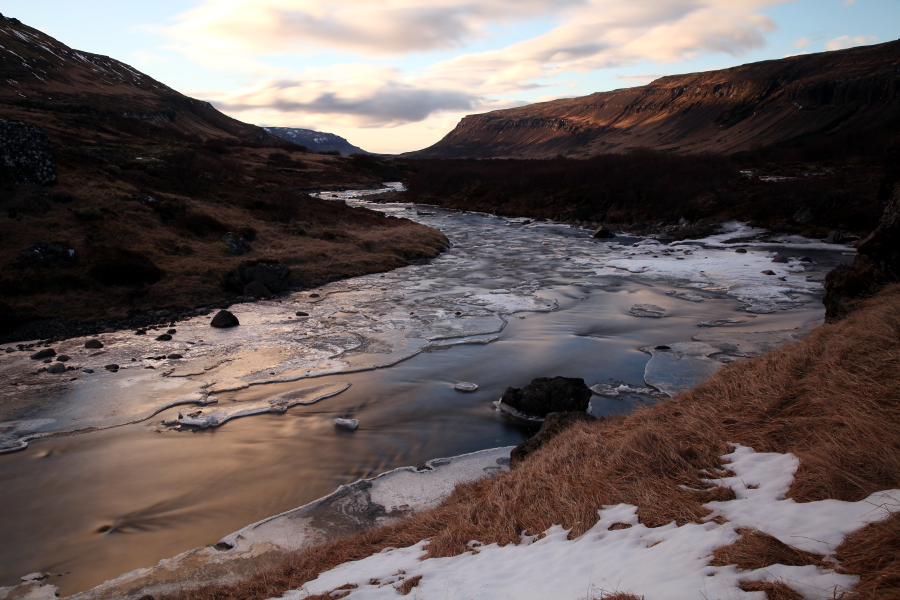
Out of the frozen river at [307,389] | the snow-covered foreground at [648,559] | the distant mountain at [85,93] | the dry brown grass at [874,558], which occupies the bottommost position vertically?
the frozen river at [307,389]

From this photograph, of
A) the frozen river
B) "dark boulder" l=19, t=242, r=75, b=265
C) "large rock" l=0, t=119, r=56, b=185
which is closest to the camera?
the frozen river

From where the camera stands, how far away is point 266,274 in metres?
19.2

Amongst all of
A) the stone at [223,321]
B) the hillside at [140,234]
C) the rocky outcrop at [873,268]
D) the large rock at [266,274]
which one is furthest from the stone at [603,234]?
the stone at [223,321]

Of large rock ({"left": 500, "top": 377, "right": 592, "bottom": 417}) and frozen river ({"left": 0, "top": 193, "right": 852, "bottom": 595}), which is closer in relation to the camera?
frozen river ({"left": 0, "top": 193, "right": 852, "bottom": 595})

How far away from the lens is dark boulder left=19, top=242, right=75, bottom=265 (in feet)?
51.7

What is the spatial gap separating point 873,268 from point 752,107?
146 m

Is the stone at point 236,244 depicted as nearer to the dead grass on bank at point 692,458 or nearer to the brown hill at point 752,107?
the dead grass on bank at point 692,458

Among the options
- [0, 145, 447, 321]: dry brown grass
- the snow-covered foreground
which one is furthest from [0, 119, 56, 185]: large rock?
the snow-covered foreground

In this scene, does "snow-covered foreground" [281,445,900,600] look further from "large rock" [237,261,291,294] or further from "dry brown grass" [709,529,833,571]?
"large rock" [237,261,291,294]

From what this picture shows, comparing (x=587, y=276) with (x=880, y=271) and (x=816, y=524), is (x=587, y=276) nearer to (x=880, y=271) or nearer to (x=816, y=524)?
(x=880, y=271)

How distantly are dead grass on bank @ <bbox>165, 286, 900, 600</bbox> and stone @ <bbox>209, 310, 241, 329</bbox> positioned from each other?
1048 centimetres

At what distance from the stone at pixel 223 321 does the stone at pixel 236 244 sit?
24.2ft

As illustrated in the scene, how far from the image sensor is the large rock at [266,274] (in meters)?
19.0

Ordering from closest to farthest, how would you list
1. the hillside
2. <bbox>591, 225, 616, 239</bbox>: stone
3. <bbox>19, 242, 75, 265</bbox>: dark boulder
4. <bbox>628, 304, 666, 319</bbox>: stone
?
the hillside
<bbox>19, 242, 75, 265</bbox>: dark boulder
<bbox>628, 304, 666, 319</bbox>: stone
<bbox>591, 225, 616, 239</bbox>: stone
